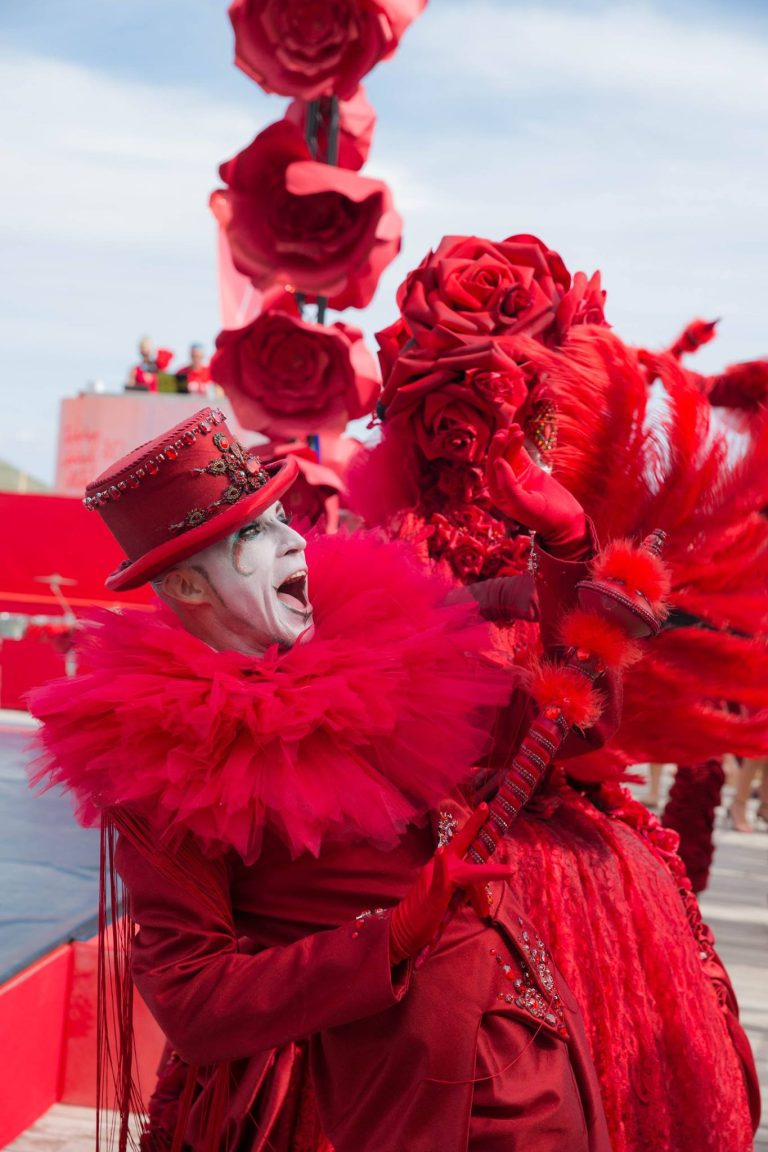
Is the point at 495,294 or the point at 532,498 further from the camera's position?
the point at 495,294

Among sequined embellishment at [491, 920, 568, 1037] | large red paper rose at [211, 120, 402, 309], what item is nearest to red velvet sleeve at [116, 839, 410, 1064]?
sequined embellishment at [491, 920, 568, 1037]

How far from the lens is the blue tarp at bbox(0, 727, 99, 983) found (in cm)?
288

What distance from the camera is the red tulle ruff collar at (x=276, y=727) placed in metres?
1.33

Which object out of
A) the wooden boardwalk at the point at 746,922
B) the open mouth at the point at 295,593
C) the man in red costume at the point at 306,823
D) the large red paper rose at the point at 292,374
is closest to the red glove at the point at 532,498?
the man in red costume at the point at 306,823

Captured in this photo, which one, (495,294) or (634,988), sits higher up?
(495,294)

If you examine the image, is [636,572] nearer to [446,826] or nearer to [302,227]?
[446,826]

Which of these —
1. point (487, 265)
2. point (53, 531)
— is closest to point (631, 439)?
point (487, 265)

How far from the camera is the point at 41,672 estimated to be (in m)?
9.29

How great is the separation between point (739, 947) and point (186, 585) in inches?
165

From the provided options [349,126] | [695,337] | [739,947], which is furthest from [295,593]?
[739,947]

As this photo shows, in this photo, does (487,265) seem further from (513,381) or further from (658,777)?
(658,777)

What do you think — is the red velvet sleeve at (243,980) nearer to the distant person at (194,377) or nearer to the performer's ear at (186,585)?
the performer's ear at (186,585)

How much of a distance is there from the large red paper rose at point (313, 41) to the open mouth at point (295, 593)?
184cm

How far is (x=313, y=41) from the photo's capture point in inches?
116
